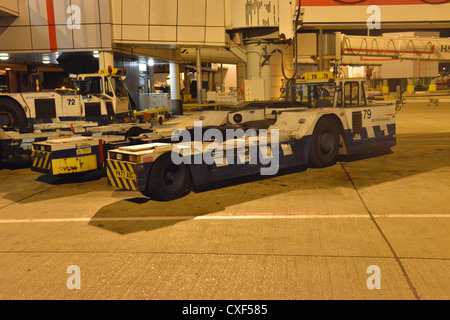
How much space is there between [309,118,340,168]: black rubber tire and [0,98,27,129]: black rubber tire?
10.7 meters

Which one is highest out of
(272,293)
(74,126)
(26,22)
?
(26,22)

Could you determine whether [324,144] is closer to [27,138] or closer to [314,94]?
[314,94]

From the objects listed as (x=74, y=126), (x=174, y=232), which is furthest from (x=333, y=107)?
(x=74, y=126)

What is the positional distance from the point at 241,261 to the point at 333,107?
26.8 feet

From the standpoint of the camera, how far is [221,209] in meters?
8.29

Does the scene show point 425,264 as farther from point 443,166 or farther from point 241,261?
point 443,166

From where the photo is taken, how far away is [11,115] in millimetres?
16516

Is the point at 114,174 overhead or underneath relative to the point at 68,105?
underneath

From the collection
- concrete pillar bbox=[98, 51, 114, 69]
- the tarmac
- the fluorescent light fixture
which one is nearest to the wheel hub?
the tarmac

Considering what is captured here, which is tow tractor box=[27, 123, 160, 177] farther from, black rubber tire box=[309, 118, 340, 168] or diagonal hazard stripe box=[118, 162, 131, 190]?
A: black rubber tire box=[309, 118, 340, 168]

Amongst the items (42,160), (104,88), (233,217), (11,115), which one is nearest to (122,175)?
(233,217)

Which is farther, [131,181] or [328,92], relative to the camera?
Result: [328,92]

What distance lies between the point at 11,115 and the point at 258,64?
9201 millimetres

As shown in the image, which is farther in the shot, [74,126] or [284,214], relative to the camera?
[74,126]
